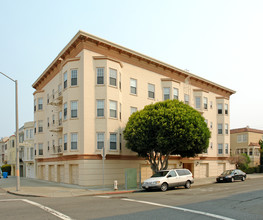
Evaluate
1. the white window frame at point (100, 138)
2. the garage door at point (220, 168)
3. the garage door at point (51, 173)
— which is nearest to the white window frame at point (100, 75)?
the white window frame at point (100, 138)

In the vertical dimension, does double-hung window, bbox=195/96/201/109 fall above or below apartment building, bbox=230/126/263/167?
above

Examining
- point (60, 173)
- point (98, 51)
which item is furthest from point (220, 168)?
point (98, 51)

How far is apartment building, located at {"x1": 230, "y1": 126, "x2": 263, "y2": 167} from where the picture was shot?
57656 millimetres

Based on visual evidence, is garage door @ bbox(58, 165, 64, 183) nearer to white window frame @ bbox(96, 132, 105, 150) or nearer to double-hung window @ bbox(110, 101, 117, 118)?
white window frame @ bbox(96, 132, 105, 150)

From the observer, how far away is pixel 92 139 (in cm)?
2612

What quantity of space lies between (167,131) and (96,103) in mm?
7102

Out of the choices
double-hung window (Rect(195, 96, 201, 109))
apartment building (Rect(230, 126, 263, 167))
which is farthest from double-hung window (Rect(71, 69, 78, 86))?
apartment building (Rect(230, 126, 263, 167))

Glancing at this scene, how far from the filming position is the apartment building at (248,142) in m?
57.7

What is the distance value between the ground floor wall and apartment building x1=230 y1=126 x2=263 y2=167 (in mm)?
22280

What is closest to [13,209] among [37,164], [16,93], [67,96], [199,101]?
[16,93]

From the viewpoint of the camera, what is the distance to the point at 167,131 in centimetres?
2394

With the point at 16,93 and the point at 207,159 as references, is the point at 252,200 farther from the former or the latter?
the point at 207,159

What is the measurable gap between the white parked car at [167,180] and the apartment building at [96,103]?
350cm

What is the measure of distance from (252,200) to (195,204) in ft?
12.2
